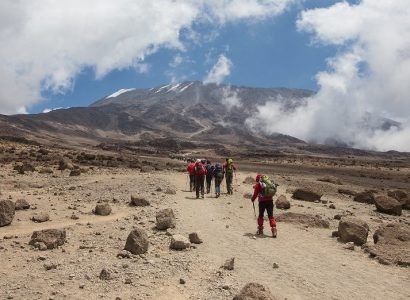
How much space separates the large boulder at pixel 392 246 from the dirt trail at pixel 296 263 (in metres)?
0.34

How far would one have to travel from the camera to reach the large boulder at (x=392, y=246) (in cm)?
1209

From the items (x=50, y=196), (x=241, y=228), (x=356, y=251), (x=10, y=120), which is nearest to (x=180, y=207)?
(x=241, y=228)

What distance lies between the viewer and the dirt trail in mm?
9477

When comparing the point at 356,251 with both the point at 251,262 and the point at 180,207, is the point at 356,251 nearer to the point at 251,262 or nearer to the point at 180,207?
the point at 251,262

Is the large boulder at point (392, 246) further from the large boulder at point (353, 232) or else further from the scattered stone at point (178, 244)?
the scattered stone at point (178, 244)

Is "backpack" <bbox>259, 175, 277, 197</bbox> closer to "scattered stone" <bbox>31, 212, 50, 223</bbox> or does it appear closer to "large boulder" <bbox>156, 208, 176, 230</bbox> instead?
"large boulder" <bbox>156, 208, 176, 230</bbox>

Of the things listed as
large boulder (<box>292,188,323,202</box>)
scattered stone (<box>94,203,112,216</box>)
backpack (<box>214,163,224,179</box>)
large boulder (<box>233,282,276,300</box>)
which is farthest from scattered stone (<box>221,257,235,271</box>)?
large boulder (<box>292,188,323,202</box>)

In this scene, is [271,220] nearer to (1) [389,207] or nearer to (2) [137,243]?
(2) [137,243]

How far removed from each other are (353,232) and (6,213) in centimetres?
1101

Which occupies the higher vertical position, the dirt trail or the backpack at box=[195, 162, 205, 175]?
the backpack at box=[195, 162, 205, 175]

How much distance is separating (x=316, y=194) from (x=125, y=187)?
10.9 m

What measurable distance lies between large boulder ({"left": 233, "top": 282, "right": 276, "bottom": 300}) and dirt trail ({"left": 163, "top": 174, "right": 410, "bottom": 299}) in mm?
944

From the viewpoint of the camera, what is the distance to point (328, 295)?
9.08m

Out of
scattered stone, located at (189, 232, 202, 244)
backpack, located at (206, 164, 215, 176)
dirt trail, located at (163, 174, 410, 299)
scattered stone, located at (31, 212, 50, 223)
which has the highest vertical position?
backpack, located at (206, 164, 215, 176)
